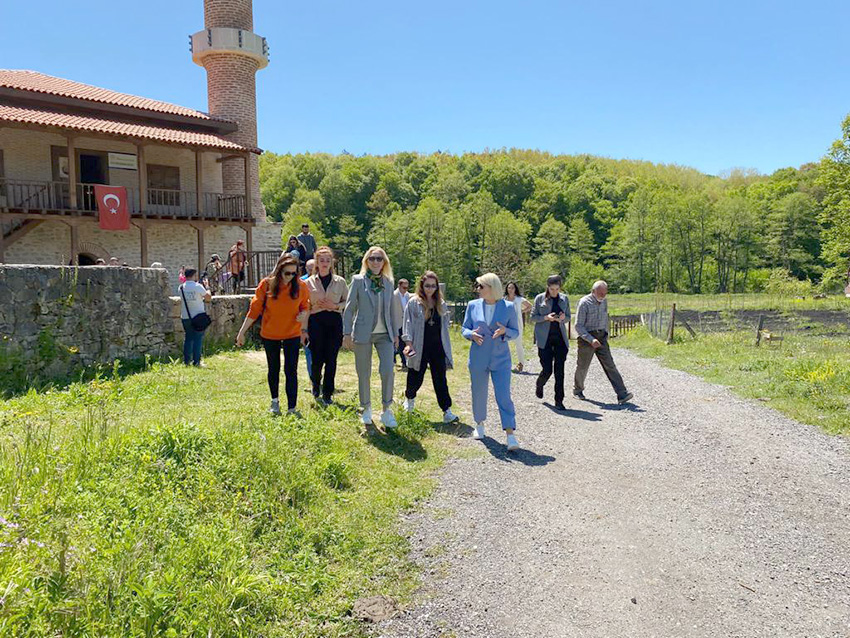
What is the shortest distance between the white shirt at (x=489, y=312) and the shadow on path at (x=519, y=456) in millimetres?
1332

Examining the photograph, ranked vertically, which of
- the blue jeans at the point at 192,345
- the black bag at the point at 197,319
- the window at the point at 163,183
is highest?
the window at the point at 163,183

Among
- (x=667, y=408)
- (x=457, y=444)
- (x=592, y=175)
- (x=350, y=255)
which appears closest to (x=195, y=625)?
(x=457, y=444)

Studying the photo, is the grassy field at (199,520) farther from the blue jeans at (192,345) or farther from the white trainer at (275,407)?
the blue jeans at (192,345)

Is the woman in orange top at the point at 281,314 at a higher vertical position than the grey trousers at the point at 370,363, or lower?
higher

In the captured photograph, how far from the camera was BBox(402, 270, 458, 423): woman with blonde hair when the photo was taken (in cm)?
711

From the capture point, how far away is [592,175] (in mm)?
87812

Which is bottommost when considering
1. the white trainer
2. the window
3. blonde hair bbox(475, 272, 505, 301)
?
the white trainer

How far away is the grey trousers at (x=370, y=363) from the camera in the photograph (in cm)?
621

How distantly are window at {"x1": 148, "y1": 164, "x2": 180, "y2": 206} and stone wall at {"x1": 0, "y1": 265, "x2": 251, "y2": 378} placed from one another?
1319 centimetres

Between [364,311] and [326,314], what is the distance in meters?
0.97

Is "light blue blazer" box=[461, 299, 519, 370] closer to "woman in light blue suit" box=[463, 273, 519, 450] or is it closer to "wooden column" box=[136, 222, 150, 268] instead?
"woman in light blue suit" box=[463, 273, 519, 450]

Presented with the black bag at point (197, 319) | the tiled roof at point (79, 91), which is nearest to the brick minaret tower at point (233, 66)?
the tiled roof at point (79, 91)

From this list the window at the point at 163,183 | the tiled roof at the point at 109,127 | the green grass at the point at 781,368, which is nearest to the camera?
the green grass at the point at 781,368

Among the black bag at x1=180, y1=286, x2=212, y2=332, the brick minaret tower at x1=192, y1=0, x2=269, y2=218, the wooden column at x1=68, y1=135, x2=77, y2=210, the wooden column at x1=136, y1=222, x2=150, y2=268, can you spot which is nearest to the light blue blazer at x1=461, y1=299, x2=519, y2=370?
the black bag at x1=180, y1=286, x2=212, y2=332
